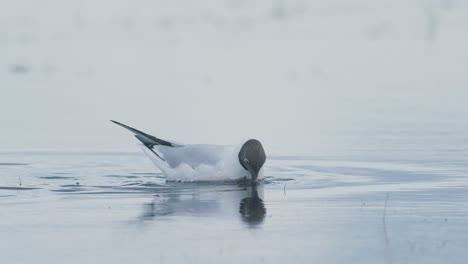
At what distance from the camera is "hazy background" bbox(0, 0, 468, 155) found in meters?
18.8

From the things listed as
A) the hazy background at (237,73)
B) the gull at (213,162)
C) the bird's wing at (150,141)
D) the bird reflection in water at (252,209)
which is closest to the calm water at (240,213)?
the bird reflection in water at (252,209)

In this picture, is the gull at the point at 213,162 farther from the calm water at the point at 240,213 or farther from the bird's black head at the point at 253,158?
the calm water at the point at 240,213

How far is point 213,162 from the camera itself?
14352 millimetres

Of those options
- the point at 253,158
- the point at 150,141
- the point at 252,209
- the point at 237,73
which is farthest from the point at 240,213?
the point at 237,73

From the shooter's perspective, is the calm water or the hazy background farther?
the hazy background

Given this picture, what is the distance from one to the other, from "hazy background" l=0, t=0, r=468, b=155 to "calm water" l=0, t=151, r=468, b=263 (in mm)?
1839

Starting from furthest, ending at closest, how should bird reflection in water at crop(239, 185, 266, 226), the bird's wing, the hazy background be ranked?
the hazy background, the bird's wing, bird reflection in water at crop(239, 185, 266, 226)

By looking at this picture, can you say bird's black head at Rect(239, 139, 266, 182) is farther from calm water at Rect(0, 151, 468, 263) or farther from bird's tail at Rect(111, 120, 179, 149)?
bird's tail at Rect(111, 120, 179, 149)

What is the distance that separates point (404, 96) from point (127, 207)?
40.4 feet

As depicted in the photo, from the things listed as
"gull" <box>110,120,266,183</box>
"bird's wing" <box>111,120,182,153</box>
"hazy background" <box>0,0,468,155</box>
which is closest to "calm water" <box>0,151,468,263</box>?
"gull" <box>110,120,266,183</box>

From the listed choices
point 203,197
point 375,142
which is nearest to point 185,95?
point 375,142

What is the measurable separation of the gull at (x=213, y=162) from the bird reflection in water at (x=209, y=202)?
231 mm

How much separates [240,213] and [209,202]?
2.48 feet

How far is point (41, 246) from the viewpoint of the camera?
32.9 feet
